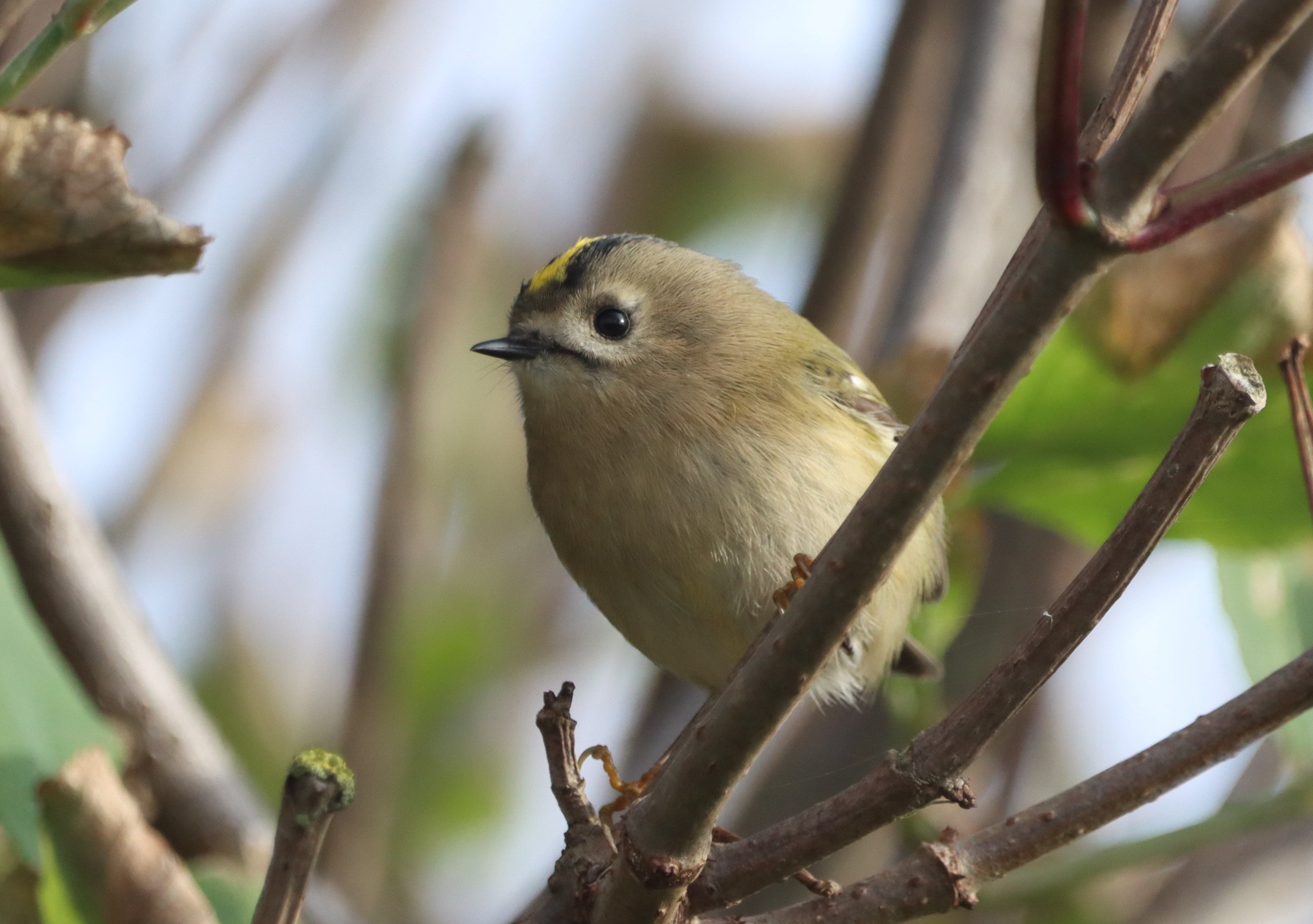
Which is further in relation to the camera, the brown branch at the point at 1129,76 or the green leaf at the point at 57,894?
the green leaf at the point at 57,894

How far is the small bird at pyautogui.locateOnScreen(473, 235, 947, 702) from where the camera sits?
2.09 m

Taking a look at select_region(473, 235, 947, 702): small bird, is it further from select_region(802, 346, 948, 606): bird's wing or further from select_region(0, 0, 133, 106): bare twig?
select_region(0, 0, 133, 106): bare twig

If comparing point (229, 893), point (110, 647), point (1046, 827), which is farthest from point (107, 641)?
point (1046, 827)

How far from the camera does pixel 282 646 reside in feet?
10.2

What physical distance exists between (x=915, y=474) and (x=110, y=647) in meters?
1.37

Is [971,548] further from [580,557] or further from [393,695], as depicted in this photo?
[393,695]

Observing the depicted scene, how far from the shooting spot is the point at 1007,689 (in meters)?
1.11

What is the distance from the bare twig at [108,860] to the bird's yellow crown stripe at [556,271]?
1390 mm

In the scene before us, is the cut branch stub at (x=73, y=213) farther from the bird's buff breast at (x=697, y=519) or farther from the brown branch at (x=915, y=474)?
the bird's buff breast at (x=697, y=519)

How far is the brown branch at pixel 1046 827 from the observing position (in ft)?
3.82

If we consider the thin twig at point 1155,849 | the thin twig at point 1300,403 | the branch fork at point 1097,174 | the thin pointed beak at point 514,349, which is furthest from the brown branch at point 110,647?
the branch fork at point 1097,174

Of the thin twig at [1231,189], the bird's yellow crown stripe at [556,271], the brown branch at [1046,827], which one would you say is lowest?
the brown branch at [1046,827]

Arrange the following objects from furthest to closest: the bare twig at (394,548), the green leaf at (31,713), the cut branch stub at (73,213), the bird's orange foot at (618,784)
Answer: the bare twig at (394,548) < the bird's orange foot at (618,784) < the green leaf at (31,713) < the cut branch stub at (73,213)

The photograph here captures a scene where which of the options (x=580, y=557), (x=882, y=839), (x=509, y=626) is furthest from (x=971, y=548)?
(x=509, y=626)
